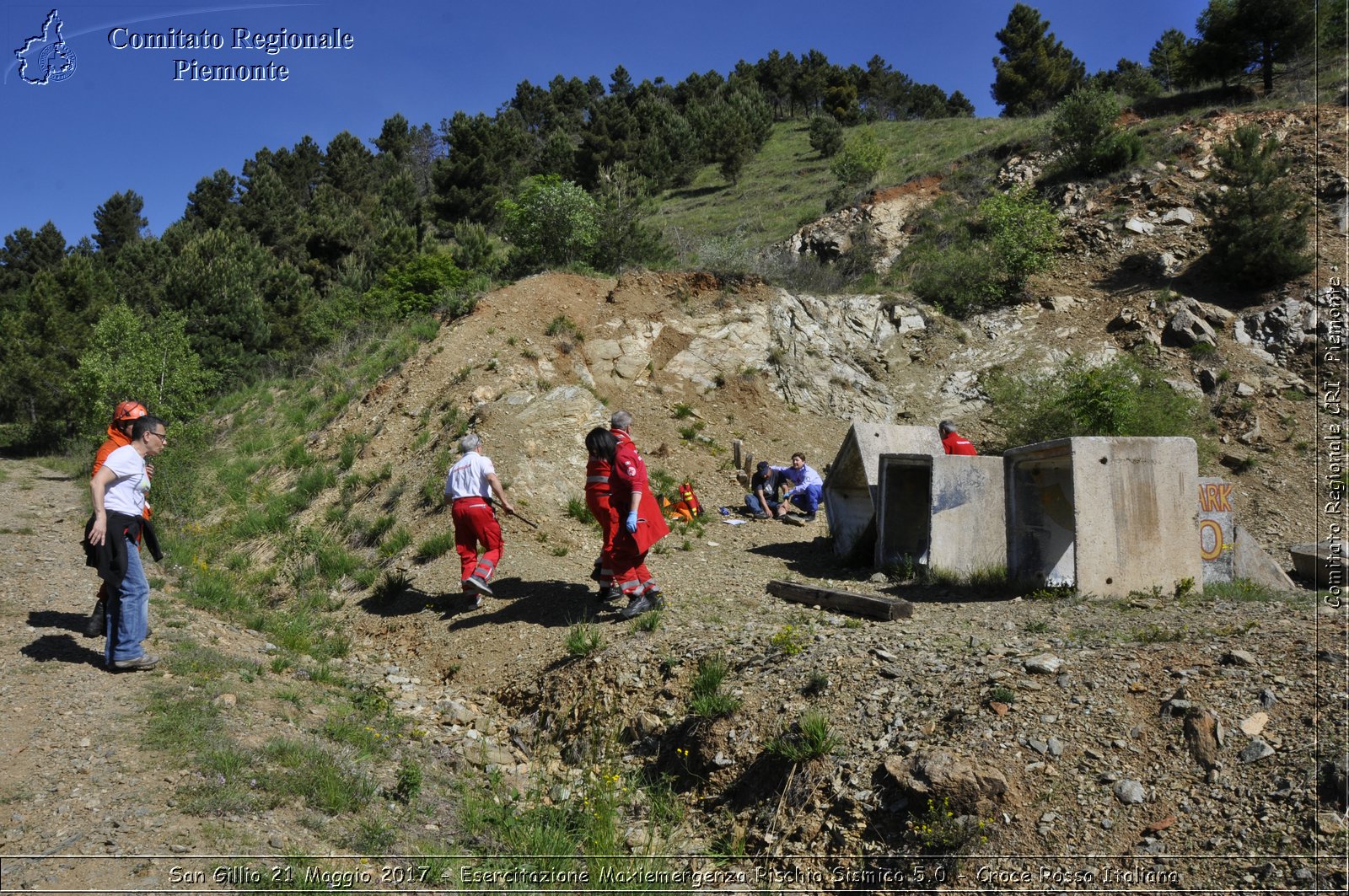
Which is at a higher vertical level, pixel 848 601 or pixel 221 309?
pixel 221 309

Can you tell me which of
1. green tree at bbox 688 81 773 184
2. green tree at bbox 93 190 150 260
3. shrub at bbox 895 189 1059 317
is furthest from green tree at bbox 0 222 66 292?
shrub at bbox 895 189 1059 317

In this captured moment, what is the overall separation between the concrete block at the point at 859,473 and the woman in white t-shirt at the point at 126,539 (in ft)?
23.6

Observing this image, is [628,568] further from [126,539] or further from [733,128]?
[733,128]

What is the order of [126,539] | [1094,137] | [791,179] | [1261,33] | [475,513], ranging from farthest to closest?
[791,179]
[1261,33]
[1094,137]
[475,513]
[126,539]

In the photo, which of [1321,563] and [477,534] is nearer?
[477,534]

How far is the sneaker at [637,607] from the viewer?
7.34 meters

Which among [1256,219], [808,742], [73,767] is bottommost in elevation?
[808,742]

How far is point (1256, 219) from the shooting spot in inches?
735

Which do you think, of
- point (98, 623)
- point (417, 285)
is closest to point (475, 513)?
point (98, 623)

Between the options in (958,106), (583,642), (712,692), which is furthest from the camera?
(958,106)

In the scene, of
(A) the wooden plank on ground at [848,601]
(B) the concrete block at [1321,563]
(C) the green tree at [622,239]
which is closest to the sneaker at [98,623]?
(A) the wooden plank on ground at [848,601]

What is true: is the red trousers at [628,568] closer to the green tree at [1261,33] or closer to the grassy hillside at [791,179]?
the grassy hillside at [791,179]

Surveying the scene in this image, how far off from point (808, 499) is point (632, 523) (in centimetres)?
625

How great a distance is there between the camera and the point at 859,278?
22.7 m
